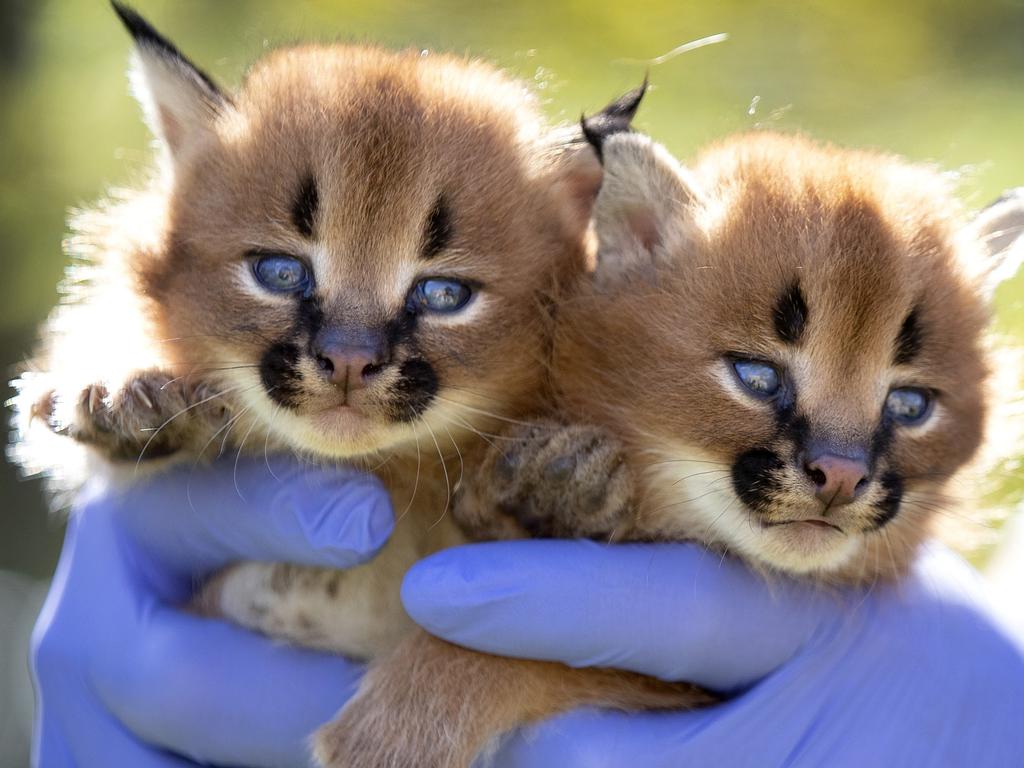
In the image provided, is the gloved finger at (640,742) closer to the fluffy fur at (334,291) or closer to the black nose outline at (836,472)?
the fluffy fur at (334,291)

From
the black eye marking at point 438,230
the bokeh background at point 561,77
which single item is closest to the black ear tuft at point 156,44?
the black eye marking at point 438,230

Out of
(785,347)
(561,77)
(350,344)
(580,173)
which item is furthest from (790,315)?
(561,77)

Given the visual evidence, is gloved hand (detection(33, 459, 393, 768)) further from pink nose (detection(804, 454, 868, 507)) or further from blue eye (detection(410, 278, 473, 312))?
pink nose (detection(804, 454, 868, 507))

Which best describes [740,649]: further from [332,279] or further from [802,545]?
[332,279]

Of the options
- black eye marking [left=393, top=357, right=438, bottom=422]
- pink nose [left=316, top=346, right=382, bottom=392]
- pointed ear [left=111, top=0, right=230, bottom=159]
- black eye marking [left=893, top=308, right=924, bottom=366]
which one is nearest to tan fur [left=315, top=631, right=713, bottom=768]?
black eye marking [left=393, top=357, right=438, bottom=422]

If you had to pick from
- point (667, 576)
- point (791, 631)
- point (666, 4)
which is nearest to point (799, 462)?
point (667, 576)

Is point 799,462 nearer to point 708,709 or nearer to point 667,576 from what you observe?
point 667,576
